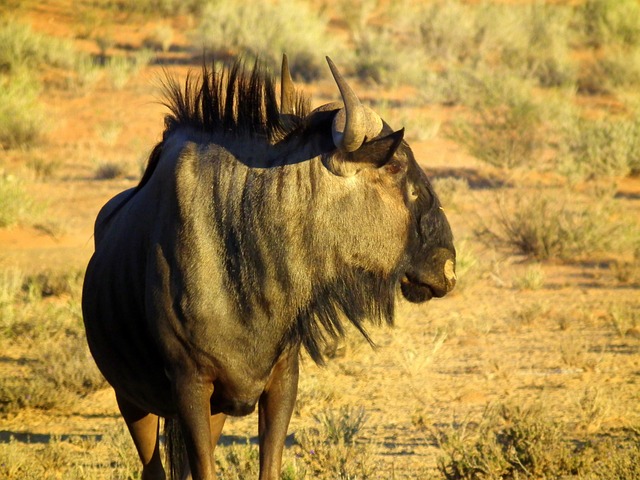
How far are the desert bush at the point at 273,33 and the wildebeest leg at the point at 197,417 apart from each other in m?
19.0

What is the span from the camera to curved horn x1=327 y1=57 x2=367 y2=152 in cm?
354

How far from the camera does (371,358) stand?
27.3 ft

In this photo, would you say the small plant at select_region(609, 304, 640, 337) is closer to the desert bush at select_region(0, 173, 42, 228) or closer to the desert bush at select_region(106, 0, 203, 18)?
the desert bush at select_region(0, 173, 42, 228)

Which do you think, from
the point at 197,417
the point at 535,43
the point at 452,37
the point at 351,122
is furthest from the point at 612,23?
the point at 197,417

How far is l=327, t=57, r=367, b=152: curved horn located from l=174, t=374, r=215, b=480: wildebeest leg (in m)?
1.03

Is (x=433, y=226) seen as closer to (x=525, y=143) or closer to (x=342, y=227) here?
(x=342, y=227)

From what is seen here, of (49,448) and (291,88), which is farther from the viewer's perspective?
(49,448)

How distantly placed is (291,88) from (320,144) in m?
0.53

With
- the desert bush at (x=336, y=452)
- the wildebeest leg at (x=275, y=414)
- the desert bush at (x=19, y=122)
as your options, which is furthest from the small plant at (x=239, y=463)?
the desert bush at (x=19, y=122)

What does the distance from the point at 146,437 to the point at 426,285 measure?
1759 millimetres

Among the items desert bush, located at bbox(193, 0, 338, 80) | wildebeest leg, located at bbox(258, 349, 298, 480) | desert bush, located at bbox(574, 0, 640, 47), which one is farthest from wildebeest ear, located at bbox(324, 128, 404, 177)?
desert bush, located at bbox(574, 0, 640, 47)

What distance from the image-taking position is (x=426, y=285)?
389cm

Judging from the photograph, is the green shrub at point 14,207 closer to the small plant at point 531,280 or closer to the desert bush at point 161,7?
the small plant at point 531,280

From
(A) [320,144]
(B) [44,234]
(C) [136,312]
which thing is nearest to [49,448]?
(C) [136,312]
